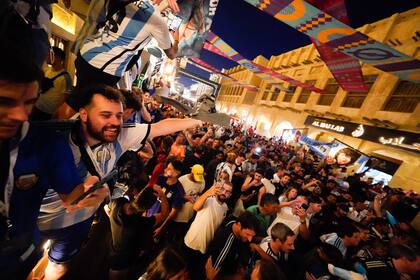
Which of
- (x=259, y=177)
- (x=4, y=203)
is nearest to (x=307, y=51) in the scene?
(x=259, y=177)

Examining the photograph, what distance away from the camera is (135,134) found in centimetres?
226

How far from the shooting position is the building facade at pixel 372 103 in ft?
41.2

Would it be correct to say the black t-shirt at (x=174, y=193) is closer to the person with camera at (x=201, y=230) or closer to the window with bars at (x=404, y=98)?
the person with camera at (x=201, y=230)

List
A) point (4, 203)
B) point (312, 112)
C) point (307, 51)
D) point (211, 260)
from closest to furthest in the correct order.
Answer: point (4, 203) → point (211, 260) → point (312, 112) → point (307, 51)

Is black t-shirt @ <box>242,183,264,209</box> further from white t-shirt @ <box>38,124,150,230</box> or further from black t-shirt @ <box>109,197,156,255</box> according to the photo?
white t-shirt @ <box>38,124,150,230</box>

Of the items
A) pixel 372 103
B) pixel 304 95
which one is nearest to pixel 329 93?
pixel 304 95

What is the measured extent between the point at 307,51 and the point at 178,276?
27.9 meters

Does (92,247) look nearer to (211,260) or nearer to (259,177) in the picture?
(211,260)

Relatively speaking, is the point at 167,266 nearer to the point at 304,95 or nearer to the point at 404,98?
the point at 404,98

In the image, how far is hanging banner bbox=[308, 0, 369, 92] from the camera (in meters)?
4.48

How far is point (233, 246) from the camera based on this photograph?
9.23ft

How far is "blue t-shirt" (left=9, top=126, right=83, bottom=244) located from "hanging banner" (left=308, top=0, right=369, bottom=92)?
18.1ft

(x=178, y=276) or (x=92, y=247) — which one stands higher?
(x=178, y=276)

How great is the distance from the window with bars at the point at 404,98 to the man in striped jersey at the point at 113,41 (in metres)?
17.0
